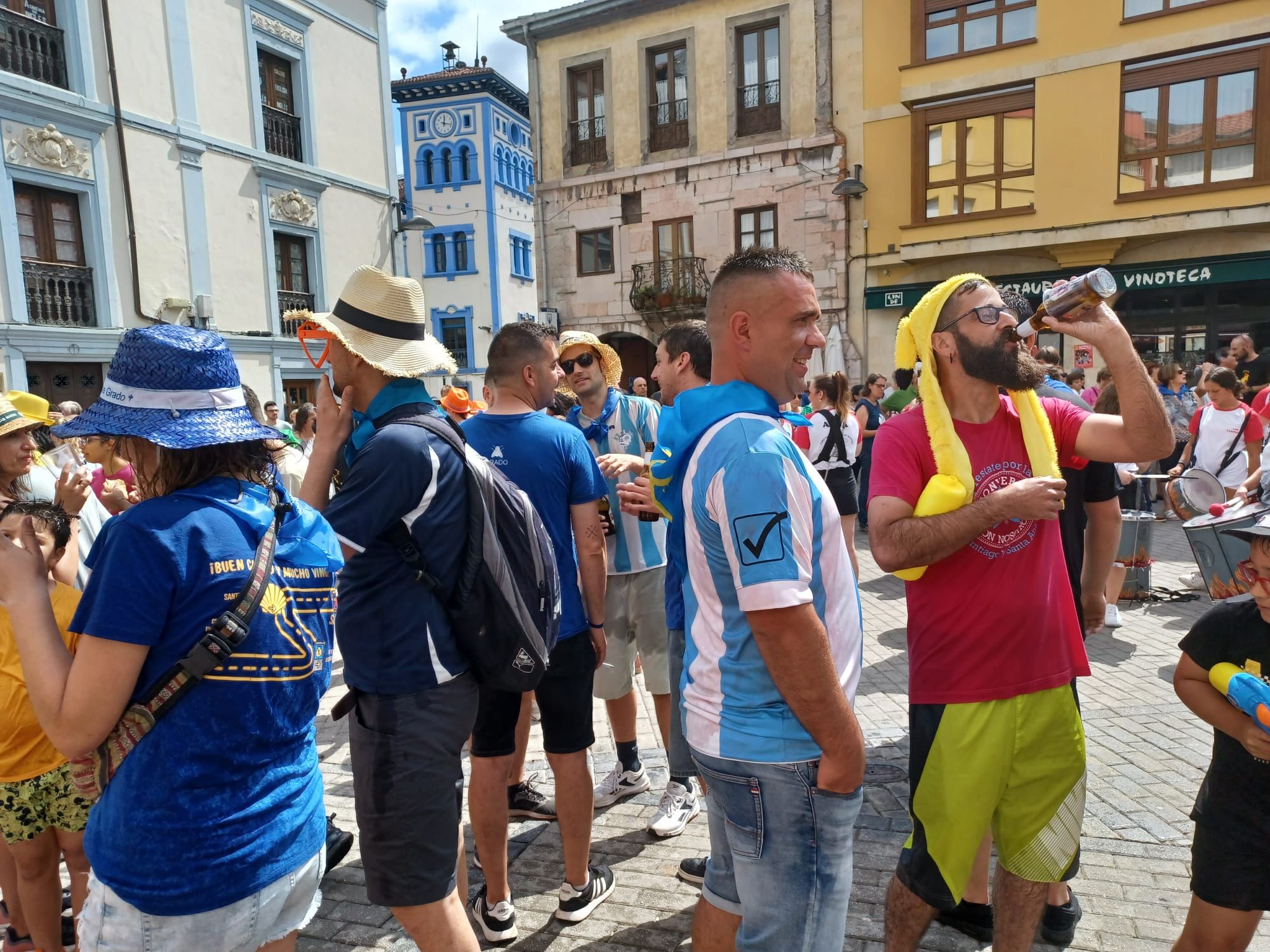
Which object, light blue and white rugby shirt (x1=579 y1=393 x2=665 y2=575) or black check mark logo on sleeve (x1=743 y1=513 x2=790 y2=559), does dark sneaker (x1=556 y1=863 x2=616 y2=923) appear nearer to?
light blue and white rugby shirt (x1=579 y1=393 x2=665 y2=575)

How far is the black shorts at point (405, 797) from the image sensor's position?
2.19 m

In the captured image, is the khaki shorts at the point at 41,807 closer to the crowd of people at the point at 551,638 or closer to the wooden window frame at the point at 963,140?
the crowd of people at the point at 551,638

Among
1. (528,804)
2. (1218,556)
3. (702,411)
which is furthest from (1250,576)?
(528,804)

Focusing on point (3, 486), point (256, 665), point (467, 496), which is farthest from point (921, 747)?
point (3, 486)

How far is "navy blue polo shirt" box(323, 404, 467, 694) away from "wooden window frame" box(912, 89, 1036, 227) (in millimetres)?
16863

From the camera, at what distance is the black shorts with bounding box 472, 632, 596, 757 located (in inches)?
120

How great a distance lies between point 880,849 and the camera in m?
3.44

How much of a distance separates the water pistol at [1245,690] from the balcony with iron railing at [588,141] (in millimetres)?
19936

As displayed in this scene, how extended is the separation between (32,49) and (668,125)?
491 inches

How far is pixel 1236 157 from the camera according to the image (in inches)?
577

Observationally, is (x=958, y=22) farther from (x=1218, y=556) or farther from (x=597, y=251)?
(x=1218, y=556)

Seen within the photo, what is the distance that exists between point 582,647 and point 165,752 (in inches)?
71.9

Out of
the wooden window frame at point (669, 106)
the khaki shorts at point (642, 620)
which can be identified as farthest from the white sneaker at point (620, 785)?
the wooden window frame at point (669, 106)

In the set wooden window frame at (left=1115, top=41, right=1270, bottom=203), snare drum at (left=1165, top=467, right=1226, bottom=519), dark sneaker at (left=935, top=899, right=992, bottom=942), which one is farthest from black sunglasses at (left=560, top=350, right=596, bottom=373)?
wooden window frame at (left=1115, top=41, right=1270, bottom=203)
